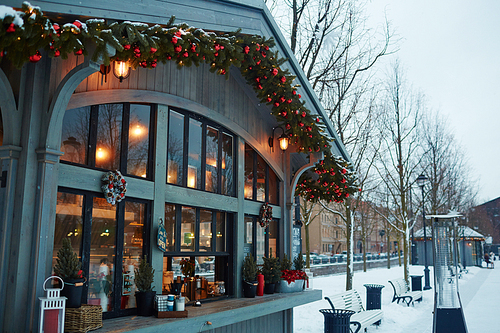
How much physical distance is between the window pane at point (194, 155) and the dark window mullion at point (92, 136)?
1.80 meters

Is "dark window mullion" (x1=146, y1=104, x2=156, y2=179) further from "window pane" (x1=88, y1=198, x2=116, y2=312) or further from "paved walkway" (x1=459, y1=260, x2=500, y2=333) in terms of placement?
"paved walkway" (x1=459, y1=260, x2=500, y2=333)

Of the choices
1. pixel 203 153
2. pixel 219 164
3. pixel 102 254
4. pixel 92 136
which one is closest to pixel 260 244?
pixel 219 164

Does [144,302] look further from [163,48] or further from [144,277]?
[163,48]

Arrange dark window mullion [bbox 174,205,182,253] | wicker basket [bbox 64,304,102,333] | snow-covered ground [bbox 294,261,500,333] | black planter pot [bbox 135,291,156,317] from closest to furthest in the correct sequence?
wicker basket [bbox 64,304,102,333] → black planter pot [bbox 135,291,156,317] → dark window mullion [bbox 174,205,182,253] → snow-covered ground [bbox 294,261,500,333]

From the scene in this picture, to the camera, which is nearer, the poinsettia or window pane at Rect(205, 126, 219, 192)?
window pane at Rect(205, 126, 219, 192)

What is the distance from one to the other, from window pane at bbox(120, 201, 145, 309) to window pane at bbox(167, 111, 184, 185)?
2.58 ft

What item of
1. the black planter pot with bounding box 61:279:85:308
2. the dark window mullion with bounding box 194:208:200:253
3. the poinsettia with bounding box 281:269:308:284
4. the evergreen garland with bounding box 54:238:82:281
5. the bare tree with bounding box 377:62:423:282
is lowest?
the poinsettia with bounding box 281:269:308:284

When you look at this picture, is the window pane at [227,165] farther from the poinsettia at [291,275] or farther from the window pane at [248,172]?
the poinsettia at [291,275]

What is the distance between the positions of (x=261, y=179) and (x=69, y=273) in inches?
193

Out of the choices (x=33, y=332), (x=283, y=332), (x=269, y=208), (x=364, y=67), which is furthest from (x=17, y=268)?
(x=364, y=67)

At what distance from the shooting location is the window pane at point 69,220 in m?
4.66

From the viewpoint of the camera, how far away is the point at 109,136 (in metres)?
5.45

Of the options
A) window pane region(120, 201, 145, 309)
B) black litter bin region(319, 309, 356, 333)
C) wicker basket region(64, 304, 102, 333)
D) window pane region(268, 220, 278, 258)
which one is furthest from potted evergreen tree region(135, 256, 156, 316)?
black litter bin region(319, 309, 356, 333)

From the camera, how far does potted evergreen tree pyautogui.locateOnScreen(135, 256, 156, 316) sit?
17.9 feet
